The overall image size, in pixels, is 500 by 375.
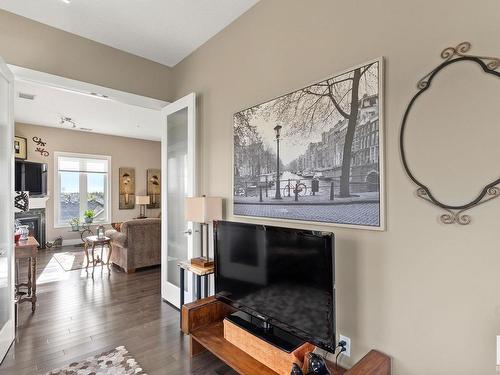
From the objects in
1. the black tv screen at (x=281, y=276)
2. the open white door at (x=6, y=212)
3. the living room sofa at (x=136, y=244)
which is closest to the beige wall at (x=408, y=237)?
the black tv screen at (x=281, y=276)

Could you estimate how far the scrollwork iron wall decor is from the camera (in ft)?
4.28

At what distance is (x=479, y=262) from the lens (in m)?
1.34

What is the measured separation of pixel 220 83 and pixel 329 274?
2.23m

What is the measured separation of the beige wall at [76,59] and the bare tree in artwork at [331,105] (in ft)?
6.85

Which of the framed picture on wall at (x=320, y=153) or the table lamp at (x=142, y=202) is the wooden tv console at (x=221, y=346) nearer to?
the framed picture on wall at (x=320, y=153)

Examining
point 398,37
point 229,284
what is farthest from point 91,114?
point 398,37

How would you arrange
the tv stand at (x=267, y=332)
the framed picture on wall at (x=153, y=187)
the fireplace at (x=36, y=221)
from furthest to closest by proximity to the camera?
the framed picture on wall at (x=153, y=187), the fireplace at (x=36, y=221), the tv stand at (x=267, y=332)

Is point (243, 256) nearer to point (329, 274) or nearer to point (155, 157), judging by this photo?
point (329, 274)

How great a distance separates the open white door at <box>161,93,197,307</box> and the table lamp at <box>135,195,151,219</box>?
192 inches

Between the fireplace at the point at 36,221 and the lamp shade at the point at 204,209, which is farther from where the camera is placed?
the fireplace at the point at 36,221

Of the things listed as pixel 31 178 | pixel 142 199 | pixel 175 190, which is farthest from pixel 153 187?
pixel 175 190

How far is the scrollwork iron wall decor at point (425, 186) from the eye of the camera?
131 cm

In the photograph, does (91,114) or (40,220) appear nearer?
(91,114)

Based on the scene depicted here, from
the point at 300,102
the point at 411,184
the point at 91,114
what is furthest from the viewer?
the point at 91,114
